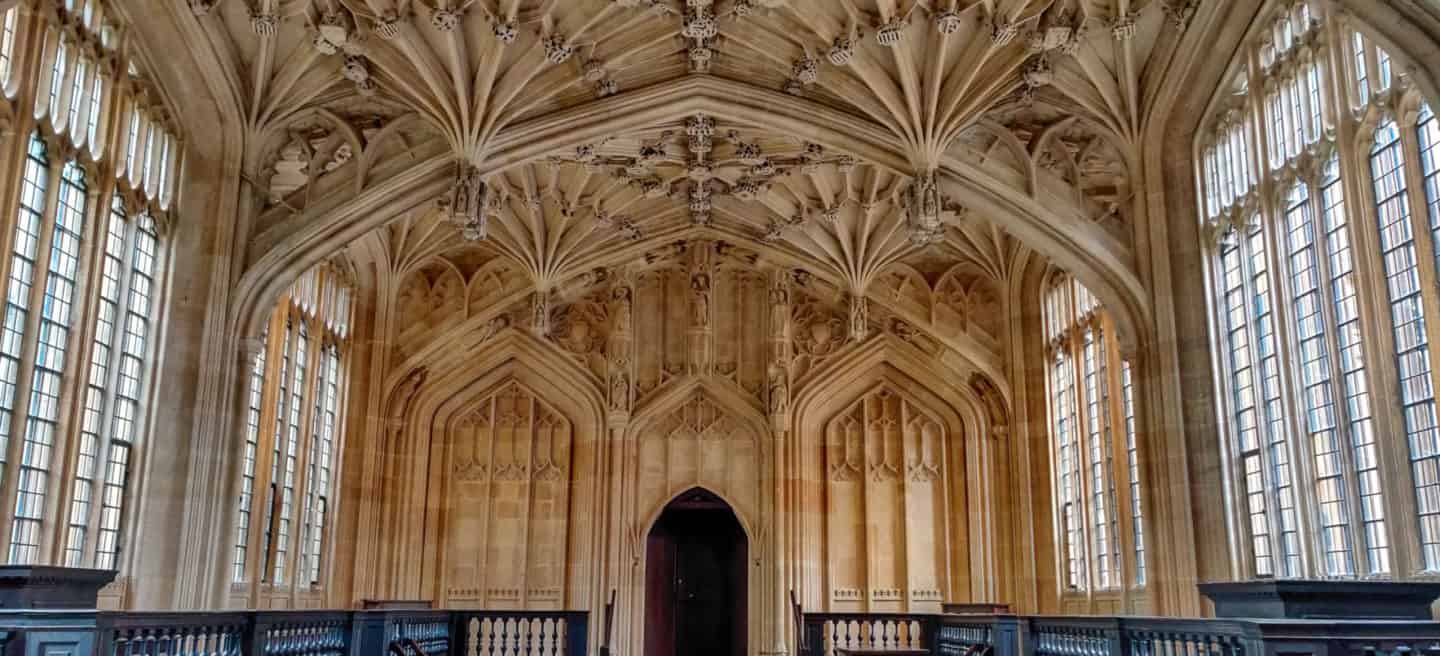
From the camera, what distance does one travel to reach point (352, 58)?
1537 centimetres

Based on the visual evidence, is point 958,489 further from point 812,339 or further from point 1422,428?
point 1422,428

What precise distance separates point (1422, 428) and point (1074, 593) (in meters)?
9.30

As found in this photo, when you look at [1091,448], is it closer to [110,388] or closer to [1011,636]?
[1011,636]

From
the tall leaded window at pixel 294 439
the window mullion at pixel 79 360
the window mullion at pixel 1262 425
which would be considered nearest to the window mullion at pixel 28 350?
the window mullion at pixel 79 360

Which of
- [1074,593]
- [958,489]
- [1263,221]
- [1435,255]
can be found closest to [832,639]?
[1074,593]

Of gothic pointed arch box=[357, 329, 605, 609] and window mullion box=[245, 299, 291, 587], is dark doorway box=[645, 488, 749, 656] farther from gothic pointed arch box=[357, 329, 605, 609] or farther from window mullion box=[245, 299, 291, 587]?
window mullion box=[245, 299, 291, 587]

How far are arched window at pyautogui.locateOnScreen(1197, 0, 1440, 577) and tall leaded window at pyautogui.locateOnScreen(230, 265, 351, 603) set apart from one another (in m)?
12.5

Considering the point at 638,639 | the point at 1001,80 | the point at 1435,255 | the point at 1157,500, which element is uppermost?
the point at 1001,80

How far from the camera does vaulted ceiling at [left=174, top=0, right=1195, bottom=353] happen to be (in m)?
14.9

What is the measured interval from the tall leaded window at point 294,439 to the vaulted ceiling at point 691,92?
2.35 metres

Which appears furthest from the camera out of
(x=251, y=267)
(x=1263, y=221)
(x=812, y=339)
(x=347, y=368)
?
(x=812, y=339)

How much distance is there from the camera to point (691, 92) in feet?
55.4

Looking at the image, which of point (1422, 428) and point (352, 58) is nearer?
point (1422, 428)

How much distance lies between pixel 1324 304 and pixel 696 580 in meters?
13.5
